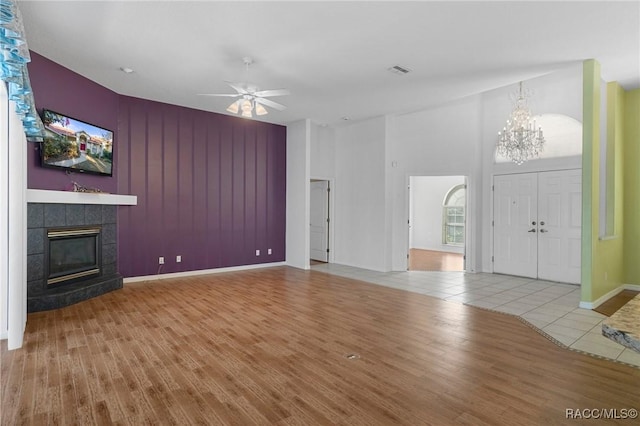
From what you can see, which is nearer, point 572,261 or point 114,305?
point 114,305

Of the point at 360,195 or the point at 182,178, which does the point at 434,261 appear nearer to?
the point at 360,195

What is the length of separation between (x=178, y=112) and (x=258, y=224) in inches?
115

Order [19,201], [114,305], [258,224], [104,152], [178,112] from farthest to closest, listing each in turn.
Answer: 1. [258,224]
2. [178,112]
3. [104,152]
4. [114,305]
5. [19,201]

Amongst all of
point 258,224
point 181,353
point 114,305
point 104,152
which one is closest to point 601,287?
point 181,353

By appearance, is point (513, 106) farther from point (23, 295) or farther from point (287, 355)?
point (23, 295)

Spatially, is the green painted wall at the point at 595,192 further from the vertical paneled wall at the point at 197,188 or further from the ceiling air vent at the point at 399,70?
the vertical paneled wall at the point at 197,188

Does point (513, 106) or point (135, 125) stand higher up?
point (513, 106)

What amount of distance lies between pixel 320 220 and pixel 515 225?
457cm

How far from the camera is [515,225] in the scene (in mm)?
7043

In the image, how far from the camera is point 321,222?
29.6ft

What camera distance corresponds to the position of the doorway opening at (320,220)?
8.87 metres

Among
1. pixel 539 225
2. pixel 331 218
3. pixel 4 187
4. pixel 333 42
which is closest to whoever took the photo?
pixel 4 187

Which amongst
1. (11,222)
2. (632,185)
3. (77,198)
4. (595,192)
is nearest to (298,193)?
(77,198)

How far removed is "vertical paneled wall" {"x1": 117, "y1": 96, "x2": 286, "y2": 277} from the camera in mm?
6242
